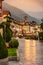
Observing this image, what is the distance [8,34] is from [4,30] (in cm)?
117

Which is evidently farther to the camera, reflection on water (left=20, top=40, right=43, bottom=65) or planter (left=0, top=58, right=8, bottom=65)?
reflection on water (left=20, top=40, right=43, bottom=65)

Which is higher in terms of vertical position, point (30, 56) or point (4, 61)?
point (4, 61)

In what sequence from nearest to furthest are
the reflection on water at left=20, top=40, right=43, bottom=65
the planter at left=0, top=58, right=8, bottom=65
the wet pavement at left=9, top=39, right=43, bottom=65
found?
the planter at left=0, top=58, right=8, bottom=65 → the wet pavement at left=9, top=39, right=43, bottom=65 → the reflection on water at left=20, top=40, right=43, bottom=65

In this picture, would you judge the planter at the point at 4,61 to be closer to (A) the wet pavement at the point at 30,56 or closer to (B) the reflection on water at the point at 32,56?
(A) the wet pavement at the point at 30,56

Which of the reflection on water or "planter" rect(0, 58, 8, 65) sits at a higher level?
"planter" rect(0, 58, 8, 65)

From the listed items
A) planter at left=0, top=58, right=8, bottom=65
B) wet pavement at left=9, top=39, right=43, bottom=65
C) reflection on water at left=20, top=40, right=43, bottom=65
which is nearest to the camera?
planter at left=0, top=58, right=8, bottom=65

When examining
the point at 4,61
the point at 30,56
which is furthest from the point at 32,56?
the point at 4,61

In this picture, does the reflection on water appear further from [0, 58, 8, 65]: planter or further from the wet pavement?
[0, 58, 8, 65]: planter

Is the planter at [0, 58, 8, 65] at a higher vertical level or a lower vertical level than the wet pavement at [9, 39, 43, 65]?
higher

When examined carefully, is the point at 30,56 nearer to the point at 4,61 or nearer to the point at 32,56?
the point at 32,56

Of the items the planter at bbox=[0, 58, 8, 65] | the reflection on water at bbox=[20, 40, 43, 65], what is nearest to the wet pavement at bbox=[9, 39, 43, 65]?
the reflection on water at bbox=[20, 40, 43, 65]

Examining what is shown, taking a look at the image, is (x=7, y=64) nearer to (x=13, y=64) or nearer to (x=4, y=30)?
(x=13, y=64)

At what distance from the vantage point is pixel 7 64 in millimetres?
14641

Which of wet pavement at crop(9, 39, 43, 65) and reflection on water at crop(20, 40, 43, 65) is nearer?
wet pavement at crop(9, 39, 43, 65)
